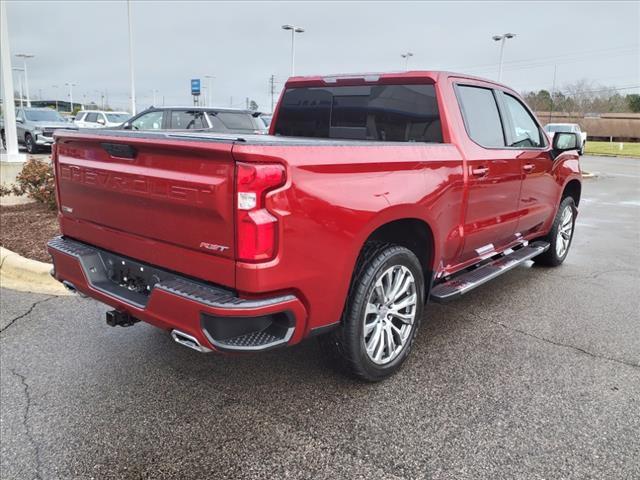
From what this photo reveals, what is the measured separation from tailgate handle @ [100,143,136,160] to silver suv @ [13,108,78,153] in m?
17.8

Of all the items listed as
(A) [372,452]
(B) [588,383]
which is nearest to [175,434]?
(A) [372,452]

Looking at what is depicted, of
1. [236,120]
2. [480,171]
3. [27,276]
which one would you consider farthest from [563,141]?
[236,120]

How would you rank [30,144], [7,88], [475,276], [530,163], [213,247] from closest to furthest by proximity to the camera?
[213,247] → [475,276] → [530,163] → [7,88] → [30,144]

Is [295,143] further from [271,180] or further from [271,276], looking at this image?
[271,276]

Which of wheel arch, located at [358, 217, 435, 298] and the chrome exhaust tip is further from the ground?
wheel arch, located at [358, 217, 435, 298]

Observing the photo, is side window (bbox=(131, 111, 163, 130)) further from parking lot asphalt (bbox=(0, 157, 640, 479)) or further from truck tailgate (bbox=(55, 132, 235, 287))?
truck tailgate (bbox=(55, 132, 235, 287))

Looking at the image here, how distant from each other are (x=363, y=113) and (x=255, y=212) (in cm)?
223

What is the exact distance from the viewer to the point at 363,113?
4348 millimetres

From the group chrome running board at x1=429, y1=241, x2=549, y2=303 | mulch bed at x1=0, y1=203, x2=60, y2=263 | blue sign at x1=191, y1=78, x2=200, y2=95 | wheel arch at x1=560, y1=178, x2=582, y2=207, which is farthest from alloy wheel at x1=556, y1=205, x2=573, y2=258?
blue sign at x1=191, y1=78, x2=200, y2=95

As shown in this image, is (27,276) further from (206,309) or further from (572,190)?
(572,190)

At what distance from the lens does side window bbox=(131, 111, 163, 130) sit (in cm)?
1405

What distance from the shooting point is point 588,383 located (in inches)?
137

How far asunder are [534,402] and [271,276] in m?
1.85

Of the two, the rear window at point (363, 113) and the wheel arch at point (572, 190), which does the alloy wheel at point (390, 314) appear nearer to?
the rear window at point (363, 113)
